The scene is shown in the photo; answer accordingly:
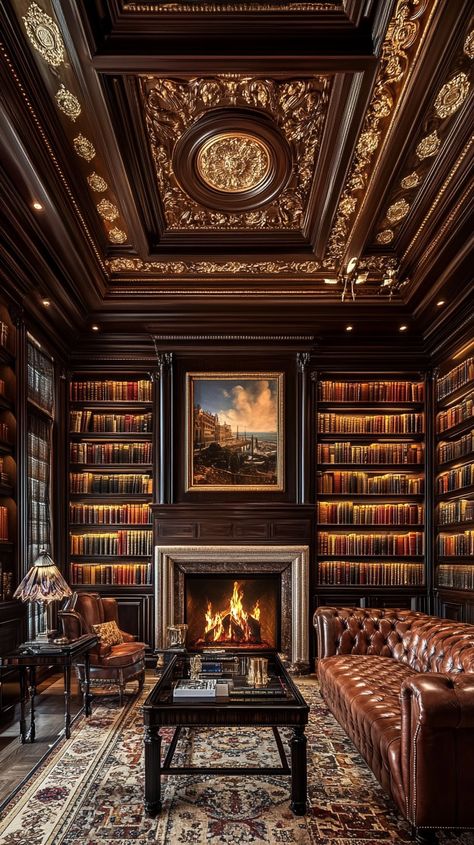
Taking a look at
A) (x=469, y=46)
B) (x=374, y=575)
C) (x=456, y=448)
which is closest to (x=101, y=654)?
(x=374, y=575)

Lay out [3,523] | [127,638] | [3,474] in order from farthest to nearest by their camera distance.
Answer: [127,638] < [3,474] < [3,523]

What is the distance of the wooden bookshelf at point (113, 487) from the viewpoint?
23.6 ft

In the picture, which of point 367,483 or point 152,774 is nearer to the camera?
point 152,774

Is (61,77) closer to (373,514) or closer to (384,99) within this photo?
(384,99)

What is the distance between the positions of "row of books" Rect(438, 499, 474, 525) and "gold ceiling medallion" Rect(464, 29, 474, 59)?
12.6ft

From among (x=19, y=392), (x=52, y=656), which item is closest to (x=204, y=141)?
(x=19, y=392)

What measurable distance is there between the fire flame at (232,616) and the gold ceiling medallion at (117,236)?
392cm

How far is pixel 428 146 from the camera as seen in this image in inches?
165

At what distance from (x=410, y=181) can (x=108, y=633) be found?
460 centimetres

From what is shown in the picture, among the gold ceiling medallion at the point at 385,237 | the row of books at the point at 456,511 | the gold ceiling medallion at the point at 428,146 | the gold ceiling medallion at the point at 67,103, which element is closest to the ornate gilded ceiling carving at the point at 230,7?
the gold ceiling medallion at the point at 67,103

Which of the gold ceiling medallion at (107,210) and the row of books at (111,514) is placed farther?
the row of books at (111,514)

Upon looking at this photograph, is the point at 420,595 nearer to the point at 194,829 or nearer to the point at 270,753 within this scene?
the point at 270,753

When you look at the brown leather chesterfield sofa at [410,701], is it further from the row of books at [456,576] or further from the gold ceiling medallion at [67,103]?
the gold ceiling medallion at [67,103]

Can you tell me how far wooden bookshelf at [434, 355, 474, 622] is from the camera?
19.9 feet
